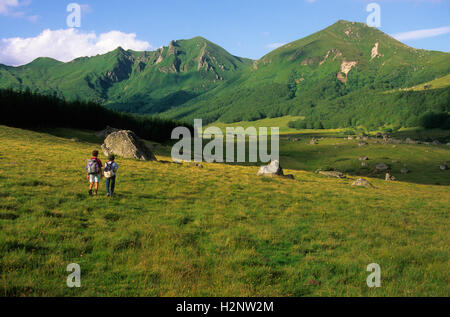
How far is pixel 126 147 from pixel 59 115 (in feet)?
184

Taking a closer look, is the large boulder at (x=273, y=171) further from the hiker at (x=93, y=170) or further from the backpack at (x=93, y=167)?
the backpack at (x=93, y=167)

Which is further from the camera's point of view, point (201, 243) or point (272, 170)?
point (272, 170)

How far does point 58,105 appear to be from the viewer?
85.4 m

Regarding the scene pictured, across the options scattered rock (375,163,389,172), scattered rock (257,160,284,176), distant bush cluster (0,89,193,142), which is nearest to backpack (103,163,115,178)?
scattered rock (257,160,284,176)

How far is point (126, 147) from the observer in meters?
42.9

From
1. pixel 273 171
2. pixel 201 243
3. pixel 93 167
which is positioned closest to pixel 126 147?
pixel 273 171

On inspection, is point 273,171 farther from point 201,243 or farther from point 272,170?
point 201,243

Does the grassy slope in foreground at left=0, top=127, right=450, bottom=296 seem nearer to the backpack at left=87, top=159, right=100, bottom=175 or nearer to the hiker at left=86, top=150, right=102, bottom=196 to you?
the hiker at left=86, top=150, right=102, bottom=196

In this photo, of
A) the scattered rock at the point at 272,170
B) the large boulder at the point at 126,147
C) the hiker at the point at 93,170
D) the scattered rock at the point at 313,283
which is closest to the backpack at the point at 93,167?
the hiker at the point at 93,170

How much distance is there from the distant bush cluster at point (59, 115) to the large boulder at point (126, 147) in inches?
1729

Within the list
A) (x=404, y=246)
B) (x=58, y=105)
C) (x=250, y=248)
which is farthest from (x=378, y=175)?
(x=58, y=105)

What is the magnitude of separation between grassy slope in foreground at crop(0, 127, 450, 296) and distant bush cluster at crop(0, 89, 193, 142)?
60918 mm
